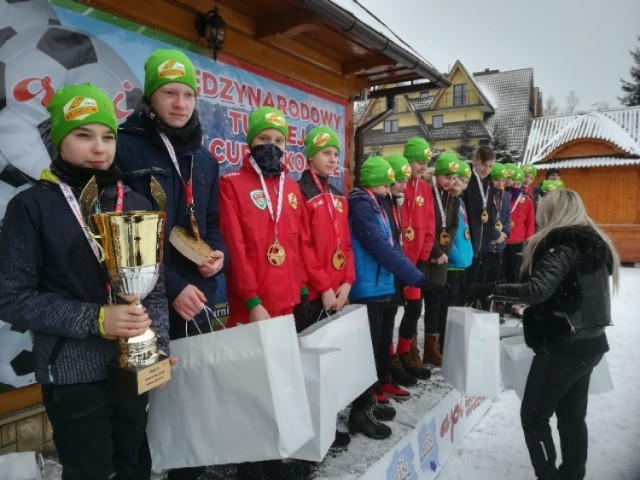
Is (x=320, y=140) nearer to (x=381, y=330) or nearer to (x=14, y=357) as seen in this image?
(x=381, y=330)

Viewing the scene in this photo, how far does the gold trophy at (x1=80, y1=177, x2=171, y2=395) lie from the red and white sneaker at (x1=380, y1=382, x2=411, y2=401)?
103 inches

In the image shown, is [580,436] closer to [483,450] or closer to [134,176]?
[483,450]

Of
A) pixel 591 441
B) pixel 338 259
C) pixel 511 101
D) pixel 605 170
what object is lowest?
pixel 591 441

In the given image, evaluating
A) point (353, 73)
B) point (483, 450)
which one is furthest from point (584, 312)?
point (353, 73)

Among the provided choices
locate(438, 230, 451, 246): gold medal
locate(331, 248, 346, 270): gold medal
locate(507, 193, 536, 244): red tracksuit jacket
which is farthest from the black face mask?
locate(507, 193, 536, 244): red tracksuit jacket

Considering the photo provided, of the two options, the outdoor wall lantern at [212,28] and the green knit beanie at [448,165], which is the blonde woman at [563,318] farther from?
the outdoor wall lantern at [212,28]

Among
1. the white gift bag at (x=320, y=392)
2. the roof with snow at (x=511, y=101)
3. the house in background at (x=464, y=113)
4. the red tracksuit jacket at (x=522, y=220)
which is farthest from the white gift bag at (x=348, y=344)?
the roof with snow at (x=511, y=101)

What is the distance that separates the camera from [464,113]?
1117 inches

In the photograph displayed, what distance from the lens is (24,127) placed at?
2717mm

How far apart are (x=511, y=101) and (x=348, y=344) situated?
30.9 meters

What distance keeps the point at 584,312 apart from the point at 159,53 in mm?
2745

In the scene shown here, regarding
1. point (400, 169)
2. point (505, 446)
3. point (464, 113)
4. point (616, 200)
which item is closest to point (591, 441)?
point (505, 446)

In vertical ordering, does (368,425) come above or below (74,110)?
below

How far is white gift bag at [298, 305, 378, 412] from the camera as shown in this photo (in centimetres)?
236
